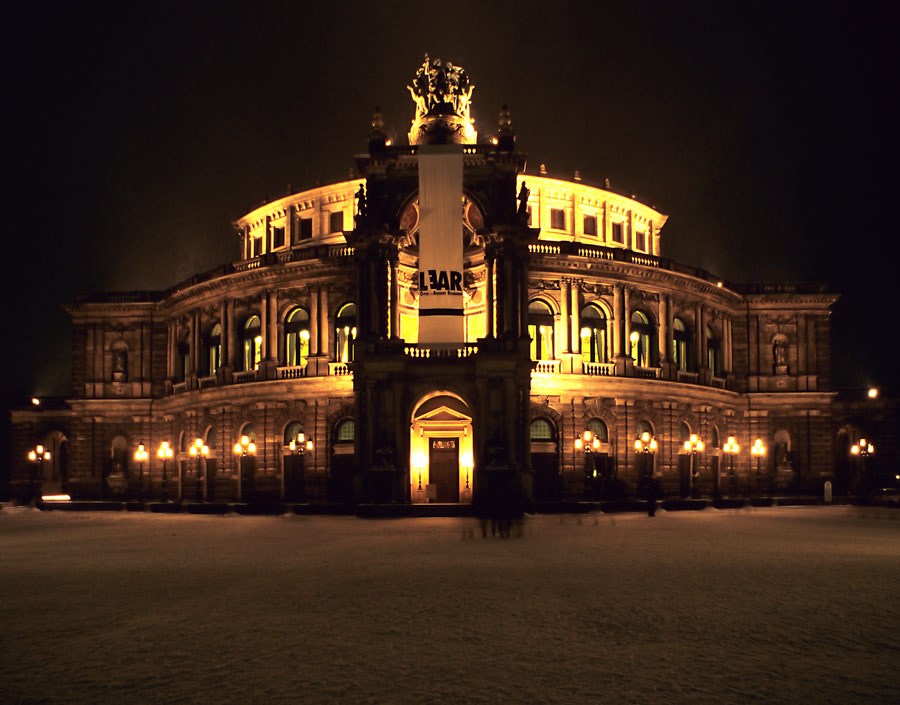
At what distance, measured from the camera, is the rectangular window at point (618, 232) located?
6556cm

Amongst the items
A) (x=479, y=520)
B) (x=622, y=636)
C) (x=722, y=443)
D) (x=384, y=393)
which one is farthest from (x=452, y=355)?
(x=622, y=636)

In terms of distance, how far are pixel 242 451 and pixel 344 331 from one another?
407 inches

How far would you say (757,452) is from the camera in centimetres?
5662

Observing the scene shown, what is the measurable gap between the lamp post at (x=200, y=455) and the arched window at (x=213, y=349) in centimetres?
532

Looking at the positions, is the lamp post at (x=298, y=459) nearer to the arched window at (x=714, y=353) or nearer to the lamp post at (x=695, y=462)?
the lamp post at (x=695, y=462)

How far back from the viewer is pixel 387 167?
47250 millimetres

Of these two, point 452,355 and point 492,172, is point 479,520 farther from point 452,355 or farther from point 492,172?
point 492,172

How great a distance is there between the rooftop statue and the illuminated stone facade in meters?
3.59

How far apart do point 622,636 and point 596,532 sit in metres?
18.2

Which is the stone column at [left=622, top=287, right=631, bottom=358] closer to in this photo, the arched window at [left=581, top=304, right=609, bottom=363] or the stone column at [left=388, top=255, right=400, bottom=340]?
the arched window at [left=581, top=304, right=609, bottom=363]

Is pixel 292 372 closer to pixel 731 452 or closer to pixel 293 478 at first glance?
pixel 293 478

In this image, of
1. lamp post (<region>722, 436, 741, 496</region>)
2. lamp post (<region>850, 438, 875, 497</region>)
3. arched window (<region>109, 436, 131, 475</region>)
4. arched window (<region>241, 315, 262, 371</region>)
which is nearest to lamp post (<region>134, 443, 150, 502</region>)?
arched window (<region>109, 436, 131, 475</region>)

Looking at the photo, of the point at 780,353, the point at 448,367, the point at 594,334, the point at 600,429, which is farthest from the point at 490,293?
the point at 780,353

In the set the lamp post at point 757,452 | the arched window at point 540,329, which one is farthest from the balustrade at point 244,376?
the lamp post at point 757,452
